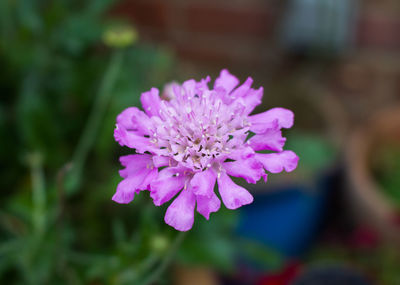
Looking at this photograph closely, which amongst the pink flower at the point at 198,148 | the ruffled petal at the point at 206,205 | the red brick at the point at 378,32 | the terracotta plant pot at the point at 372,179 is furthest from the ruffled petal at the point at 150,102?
the red brick at the point at 378,32

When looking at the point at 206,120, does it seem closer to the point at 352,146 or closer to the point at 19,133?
the point at 19,133

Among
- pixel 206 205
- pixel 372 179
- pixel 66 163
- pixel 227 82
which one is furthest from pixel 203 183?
pixel 372 179

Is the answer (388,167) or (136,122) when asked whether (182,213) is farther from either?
(388,167)

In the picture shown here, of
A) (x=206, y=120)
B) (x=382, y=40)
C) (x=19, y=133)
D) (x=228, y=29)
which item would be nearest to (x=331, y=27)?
(x=382, y=40)

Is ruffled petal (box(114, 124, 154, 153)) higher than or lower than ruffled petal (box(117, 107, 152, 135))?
lower

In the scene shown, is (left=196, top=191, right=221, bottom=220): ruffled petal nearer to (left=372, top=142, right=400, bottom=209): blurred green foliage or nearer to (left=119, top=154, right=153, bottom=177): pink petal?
(left=119, top=154, right=153, bottom=177): pink petal

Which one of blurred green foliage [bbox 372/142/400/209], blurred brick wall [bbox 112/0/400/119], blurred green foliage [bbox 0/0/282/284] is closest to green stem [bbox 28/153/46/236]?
blurred green foliage [bbox 0/0/282/284]
